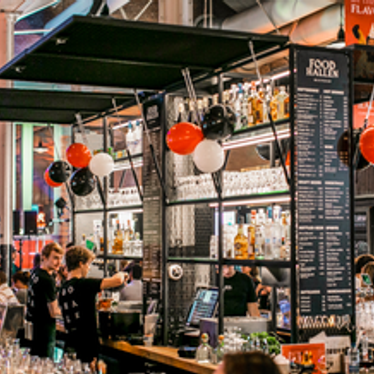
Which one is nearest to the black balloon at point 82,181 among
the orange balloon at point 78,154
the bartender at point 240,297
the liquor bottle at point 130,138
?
the orange balloon at point 78,154

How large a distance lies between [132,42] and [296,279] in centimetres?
198

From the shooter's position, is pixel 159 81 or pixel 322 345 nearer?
pixel 322 345

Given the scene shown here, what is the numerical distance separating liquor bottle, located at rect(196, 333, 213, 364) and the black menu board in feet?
4.30

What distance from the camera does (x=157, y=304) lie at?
643cm

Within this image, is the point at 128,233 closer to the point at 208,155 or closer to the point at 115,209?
the point at 115,209

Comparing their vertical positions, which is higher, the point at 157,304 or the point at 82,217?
the point at 82,217

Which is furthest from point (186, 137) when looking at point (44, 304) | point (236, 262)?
point (44, 304)

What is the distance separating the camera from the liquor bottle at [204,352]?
515cm

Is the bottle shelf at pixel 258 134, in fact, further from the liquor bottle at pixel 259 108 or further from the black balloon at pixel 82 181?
the black balloon at pixel 82 181

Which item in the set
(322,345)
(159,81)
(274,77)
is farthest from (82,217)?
(322,345)

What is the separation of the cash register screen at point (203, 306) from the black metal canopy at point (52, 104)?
2.33 meters

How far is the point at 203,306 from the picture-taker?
594cm

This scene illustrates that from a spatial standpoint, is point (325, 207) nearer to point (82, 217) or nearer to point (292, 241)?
point (292, 241)

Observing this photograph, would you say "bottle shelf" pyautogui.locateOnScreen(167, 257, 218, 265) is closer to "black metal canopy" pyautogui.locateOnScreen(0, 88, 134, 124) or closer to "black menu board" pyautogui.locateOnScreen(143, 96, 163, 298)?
"black menu board" pyautogui.locateOnScreen(143, 96, 163, 298)
